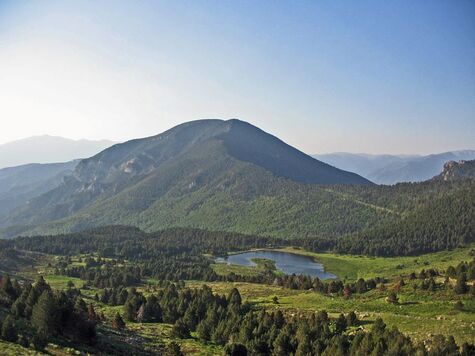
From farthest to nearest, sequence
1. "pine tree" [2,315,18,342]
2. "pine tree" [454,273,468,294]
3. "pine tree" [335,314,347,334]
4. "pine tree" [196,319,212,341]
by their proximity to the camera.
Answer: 1. "pine tree" [454,273,468,294]
2. "pine tree" [196,319,212,341]
3. "pine tree" [335,314,347,334]
4. "pine tree" [2,315,18,342]

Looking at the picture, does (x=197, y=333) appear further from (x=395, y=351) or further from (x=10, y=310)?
(x=395, y=351)

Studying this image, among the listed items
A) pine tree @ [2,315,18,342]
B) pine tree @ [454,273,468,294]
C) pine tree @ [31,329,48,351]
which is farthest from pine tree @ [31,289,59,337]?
pine tree @ [454,273,468,294]

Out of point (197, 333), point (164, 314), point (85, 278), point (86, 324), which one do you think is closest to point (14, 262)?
point (85, 278)

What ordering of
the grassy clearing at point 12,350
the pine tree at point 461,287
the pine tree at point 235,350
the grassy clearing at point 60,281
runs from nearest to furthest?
the grassy clearing at point 12,350 < the pine tree at point 235,350 < the pine tree at point 461,287 < the grassy clearing at point 60,281

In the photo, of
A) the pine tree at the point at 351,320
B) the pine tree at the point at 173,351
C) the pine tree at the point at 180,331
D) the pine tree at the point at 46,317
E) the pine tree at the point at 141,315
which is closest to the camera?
the pine tree at the point at 46,317

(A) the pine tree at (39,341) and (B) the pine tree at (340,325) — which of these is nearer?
(A) the pine tree at (39,341)

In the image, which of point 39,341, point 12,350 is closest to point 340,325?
point 39,341

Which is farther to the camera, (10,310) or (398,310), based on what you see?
(398,310)

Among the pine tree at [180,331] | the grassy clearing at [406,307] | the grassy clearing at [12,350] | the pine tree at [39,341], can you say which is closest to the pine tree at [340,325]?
the grassy clearing at [406,307]

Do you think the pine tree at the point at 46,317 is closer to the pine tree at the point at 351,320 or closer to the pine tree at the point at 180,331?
the pine tree at the point at 180,331

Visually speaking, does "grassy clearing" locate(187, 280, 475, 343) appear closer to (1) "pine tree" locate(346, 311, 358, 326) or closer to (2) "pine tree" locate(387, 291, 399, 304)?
(2) "pine tree" locate(387, 291, 399, 304)

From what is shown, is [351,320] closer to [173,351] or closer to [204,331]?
[204,331]
